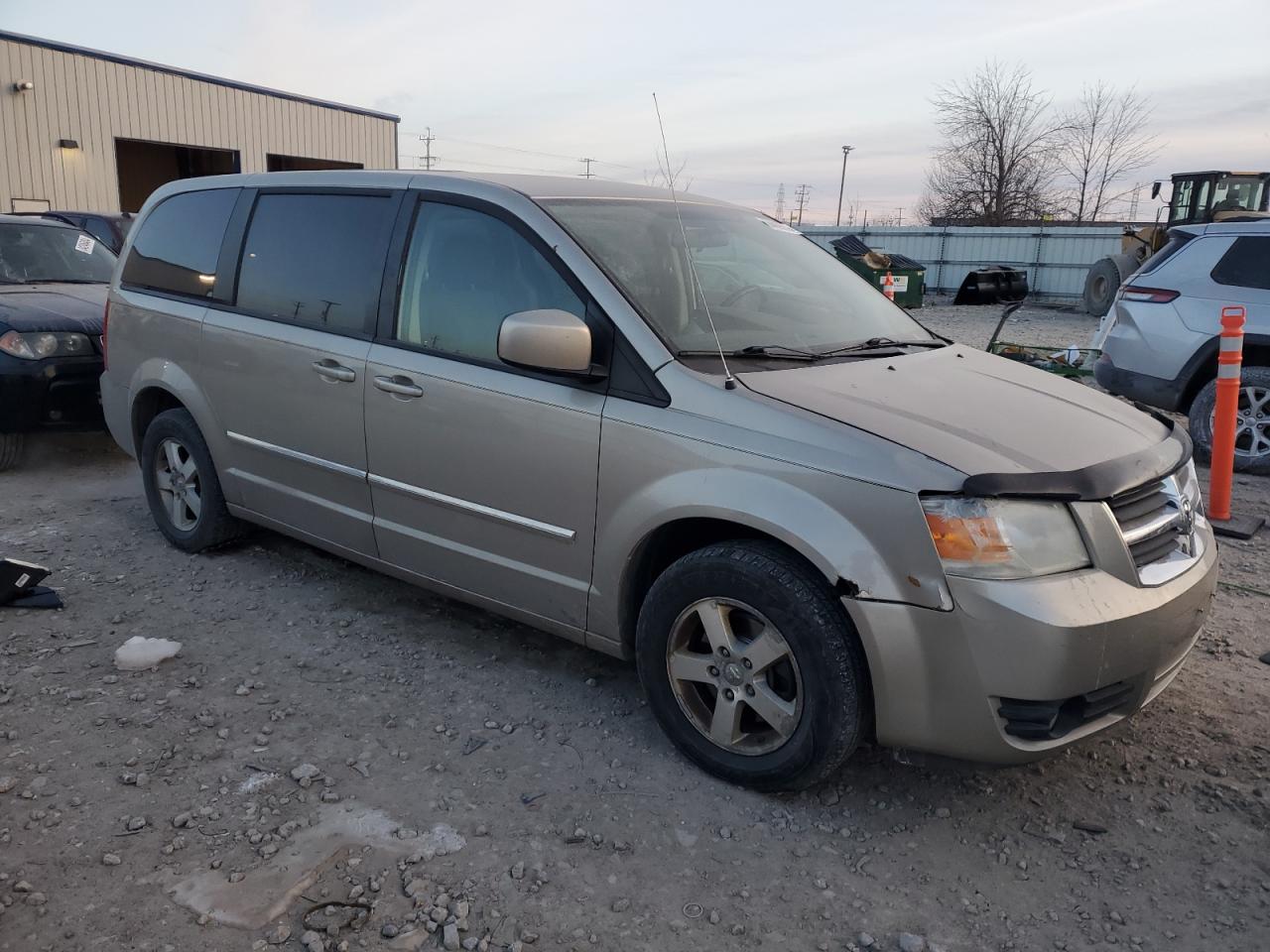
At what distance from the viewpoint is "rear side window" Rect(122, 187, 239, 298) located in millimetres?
4445

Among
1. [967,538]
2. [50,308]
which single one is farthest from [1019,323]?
[967,538]

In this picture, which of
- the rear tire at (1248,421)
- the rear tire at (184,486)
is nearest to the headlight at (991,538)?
the rear tire at (184,486)

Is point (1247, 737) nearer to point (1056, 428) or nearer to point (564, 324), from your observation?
point (1056, 428)

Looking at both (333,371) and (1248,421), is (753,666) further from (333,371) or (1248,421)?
(1248,421)

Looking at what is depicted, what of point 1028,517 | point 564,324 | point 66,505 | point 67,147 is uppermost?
point 67,147

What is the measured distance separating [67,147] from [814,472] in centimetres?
2304

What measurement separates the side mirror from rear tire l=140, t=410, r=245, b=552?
89.5 inches

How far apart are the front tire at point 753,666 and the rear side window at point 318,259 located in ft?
5.67

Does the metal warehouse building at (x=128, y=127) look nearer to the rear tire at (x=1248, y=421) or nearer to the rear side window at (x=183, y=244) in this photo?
the rear side window at (x=183, y=244)

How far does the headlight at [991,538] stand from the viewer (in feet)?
7.97

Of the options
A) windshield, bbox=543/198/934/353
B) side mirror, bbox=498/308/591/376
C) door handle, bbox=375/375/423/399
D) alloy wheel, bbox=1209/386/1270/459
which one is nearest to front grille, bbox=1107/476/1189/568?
windshield, bbox=543/198/934/353

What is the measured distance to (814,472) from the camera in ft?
8.51

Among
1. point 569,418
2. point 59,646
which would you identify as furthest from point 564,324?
point 59,646

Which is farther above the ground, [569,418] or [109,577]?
[569,418]
